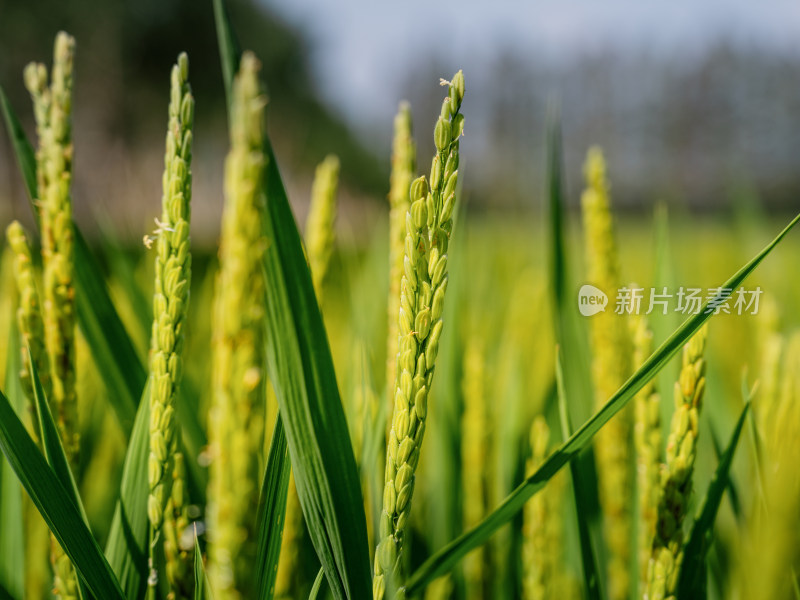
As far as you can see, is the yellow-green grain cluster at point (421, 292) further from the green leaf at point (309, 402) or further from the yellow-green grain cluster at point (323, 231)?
the yellow-green grain cluster at point (323, 231)

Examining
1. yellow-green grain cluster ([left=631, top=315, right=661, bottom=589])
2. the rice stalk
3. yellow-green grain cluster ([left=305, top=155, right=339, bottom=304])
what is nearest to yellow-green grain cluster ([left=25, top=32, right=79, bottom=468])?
the rice stalk

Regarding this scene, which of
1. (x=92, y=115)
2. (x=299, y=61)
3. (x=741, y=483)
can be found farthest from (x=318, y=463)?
(x=299, y=61)

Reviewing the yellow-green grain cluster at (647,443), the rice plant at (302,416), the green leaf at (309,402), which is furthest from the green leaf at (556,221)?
the green leaf at (309,402)

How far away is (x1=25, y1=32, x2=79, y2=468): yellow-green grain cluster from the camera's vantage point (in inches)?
9.0

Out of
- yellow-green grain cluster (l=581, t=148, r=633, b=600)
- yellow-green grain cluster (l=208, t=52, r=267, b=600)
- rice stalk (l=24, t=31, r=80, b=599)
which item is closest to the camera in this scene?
yellow-green grain cluster (l=208, t=52, r=267, b=600)

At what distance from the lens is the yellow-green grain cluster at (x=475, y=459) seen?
1.43ft

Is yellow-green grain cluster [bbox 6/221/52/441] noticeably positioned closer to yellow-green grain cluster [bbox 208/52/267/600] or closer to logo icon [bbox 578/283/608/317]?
yellow-green grain cluster [bbox 208/52/267/600]

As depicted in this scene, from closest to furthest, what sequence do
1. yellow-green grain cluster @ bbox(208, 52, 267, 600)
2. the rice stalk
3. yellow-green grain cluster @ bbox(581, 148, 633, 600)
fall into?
yellow-green grain cluster @ bbox(208, 52, 267, 600) → the rice stalk → yellow-green grain cluster @ bbox(581, 148, 633, 600)

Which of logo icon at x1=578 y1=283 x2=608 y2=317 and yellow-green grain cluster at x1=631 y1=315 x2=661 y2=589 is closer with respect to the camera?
yellow-green grain cluster at x1=631 y1=315 x2=661 y2=589

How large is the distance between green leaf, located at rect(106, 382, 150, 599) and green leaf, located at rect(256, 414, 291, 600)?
62 millimetres

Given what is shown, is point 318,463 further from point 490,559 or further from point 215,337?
point 490,559

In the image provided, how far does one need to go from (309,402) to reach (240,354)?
66mm

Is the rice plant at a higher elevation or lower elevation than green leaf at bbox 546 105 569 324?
lower

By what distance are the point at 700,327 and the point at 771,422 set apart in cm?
15
